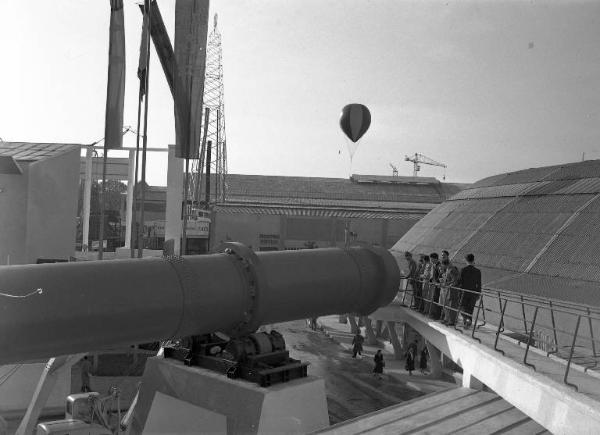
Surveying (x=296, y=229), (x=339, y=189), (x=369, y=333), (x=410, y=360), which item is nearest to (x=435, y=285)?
(x=410, y=360)

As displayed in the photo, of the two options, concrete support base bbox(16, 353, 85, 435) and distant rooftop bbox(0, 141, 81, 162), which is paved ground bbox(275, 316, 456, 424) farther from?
distant rooftop bbox(0, 141, 81, 162)

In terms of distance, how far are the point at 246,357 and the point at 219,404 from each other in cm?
66

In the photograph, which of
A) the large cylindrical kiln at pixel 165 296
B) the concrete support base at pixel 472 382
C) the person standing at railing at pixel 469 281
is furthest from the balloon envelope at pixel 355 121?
the concrete support base at pixel 472 382

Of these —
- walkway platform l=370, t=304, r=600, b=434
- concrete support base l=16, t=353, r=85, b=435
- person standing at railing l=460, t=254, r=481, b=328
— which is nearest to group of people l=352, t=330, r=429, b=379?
person standing at railing l=460, t=254, r=481, b=328

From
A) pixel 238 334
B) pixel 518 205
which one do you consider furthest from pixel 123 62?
pixel 518 205

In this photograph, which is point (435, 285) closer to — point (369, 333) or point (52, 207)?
point (369, 333)

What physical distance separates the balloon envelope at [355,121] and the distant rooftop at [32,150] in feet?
39.0

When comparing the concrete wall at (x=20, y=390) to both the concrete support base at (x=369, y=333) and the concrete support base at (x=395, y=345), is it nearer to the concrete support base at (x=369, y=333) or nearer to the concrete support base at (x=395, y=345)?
the concrete support base at (x=395, y=345)

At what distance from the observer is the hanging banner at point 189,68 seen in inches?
551

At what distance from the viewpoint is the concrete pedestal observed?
7.27m

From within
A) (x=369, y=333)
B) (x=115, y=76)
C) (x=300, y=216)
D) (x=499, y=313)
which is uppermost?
(x=115, y=76)

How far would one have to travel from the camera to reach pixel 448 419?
7281 mm

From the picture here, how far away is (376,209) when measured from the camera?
5572 centimetres

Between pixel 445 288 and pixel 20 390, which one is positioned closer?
pixel 445 288
